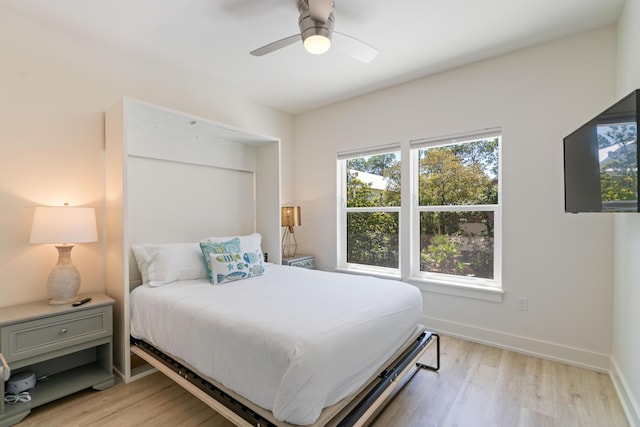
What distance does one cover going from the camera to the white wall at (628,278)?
181 cm

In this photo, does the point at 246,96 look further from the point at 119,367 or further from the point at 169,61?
the point at 119,367

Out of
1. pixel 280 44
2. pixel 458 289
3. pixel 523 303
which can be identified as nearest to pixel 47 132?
pixel 280 44

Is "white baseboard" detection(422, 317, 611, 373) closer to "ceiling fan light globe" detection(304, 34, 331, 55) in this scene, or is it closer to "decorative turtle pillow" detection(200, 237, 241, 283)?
"decorative turtle pillow" detection(200, 237, 241, 283)

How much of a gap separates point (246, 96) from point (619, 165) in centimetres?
344

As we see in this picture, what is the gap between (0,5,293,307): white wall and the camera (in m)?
2.14

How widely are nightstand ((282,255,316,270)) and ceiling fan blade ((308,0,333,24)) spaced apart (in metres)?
2.57

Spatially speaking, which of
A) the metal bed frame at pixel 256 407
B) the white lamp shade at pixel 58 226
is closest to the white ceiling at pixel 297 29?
the white lamp shade at pixel 58 226

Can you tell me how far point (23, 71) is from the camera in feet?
7.22

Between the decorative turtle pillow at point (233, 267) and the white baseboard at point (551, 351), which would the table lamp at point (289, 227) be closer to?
the decorative turtle pillow at point (233, 267)

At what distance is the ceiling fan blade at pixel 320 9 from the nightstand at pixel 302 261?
101 inches

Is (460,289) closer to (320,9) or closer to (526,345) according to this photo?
(526,345)

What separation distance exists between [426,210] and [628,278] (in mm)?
1642

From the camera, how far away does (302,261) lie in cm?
386

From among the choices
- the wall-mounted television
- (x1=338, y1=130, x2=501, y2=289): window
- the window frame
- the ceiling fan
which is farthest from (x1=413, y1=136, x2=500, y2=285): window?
the ceiling fan
